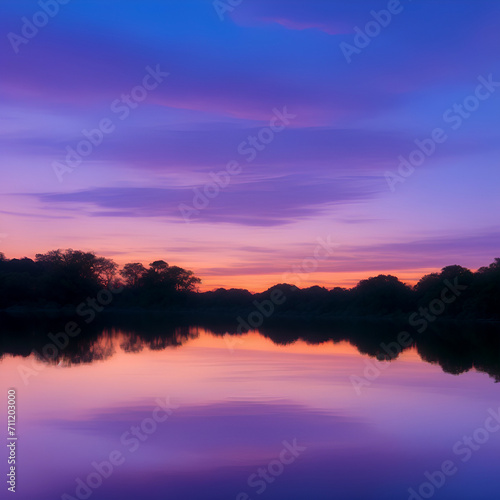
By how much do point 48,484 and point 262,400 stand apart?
6.05 m

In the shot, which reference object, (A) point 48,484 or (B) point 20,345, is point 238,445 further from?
(B) point 20,345

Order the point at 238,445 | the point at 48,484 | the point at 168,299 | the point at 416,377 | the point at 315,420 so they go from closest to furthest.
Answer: the point at 48,484, the point at 238,445, the point at 315,420, the point at 416,377, the point at 168,299

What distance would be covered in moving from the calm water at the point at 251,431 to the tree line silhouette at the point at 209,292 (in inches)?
1833

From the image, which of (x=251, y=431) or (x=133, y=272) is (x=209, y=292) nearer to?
(x=133, y=272)

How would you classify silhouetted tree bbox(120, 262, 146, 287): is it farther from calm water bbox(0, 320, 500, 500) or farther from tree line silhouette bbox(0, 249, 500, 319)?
calm water bbox(0, 320, 500, 500)

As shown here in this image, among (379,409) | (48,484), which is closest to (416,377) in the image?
(379,409)

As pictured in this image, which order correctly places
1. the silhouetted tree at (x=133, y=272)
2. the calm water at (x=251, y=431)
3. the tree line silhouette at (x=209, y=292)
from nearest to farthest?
1. the calm water at (x=251, y=431)
2. the tree line silhouette at (x=209, y=292)
3. the silhouetted tree at (x=133, y=272)

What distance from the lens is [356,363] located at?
20.3 meters

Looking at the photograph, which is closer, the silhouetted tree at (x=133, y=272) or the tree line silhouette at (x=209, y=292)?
the tree line silhouette at (x=209, y=292)

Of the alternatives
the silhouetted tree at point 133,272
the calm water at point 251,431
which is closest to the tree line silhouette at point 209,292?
the silhouetted tree at point 133,272

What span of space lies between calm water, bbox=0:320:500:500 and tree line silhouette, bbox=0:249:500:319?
46.6 metres

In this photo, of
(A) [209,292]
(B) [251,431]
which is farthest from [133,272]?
Result: (B) [251,431]

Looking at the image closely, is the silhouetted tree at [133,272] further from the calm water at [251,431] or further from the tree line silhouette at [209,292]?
the calm water at [251,431]

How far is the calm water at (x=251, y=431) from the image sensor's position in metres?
7.43
